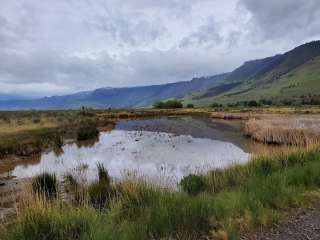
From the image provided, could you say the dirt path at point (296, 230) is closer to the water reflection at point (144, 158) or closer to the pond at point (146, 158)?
the pond at point (146, 158)

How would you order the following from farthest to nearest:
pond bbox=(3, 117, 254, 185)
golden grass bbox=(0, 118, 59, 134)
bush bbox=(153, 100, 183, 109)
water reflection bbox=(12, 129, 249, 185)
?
bush bbox=(153, 100, 183, 109), golden grass bbox=(0, 118, 59, 134), water reflection bbox=(12, 129, 249, 185), pond bbox=(3, 117, 254, 185)

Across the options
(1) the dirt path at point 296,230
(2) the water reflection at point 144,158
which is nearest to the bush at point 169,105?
(2) the water reflection at point 144,158

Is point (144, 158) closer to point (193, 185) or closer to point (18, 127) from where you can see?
point (193, 185)

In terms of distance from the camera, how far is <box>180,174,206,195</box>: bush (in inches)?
395

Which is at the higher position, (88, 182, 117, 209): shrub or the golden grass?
the golden grass

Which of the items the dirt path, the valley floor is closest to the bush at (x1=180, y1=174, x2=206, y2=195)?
the valley floor

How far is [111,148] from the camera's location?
27750 millimetres

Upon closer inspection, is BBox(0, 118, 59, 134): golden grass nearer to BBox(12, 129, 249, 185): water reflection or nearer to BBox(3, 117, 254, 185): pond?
BBox(3, 117, 254, 185): pond

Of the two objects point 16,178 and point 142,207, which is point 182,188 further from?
point 16,178

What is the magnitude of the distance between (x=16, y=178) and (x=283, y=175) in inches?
523

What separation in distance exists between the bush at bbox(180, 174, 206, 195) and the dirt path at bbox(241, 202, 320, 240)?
340 cm

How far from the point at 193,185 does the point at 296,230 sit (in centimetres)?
428

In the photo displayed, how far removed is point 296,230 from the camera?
636cm

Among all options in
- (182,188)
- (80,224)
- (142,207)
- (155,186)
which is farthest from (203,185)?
(80,224)
